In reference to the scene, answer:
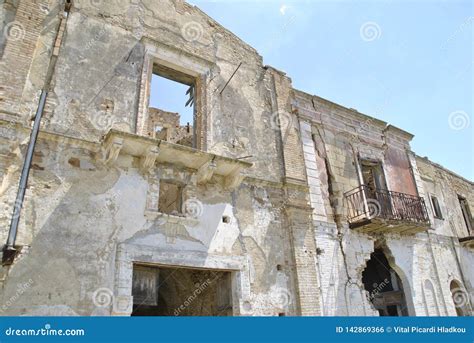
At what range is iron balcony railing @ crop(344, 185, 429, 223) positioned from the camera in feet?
33.4

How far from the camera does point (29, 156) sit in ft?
19.9

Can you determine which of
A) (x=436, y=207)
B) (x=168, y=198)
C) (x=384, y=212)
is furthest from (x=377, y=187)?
(x=168, y=198)

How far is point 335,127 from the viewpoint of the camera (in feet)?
37.3

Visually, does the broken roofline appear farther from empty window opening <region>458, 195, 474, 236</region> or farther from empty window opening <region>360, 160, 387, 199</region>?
empty window opening <region>458, 195, 474, 236</region>

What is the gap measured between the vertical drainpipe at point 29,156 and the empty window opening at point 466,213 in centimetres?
1504

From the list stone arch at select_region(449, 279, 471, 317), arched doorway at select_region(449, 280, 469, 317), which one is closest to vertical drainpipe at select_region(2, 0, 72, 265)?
stone arch at select_region(449, 279, 471, 317)

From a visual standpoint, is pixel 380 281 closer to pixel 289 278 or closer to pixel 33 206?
pixel 289 278

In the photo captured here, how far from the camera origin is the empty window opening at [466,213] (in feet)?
48.5

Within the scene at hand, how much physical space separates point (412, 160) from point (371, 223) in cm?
496

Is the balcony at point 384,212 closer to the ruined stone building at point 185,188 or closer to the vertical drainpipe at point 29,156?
the ruined stone building at point 185,188

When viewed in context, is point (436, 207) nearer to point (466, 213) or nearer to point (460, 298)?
point (466, 213)

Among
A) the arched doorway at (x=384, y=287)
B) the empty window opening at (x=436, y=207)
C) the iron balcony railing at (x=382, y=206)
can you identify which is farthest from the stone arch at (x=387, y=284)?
the empty window opening at (x=436, y=207)

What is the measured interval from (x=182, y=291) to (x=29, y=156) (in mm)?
5217

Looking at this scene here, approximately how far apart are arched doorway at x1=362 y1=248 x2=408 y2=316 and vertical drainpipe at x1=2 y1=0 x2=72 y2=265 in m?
8.82
